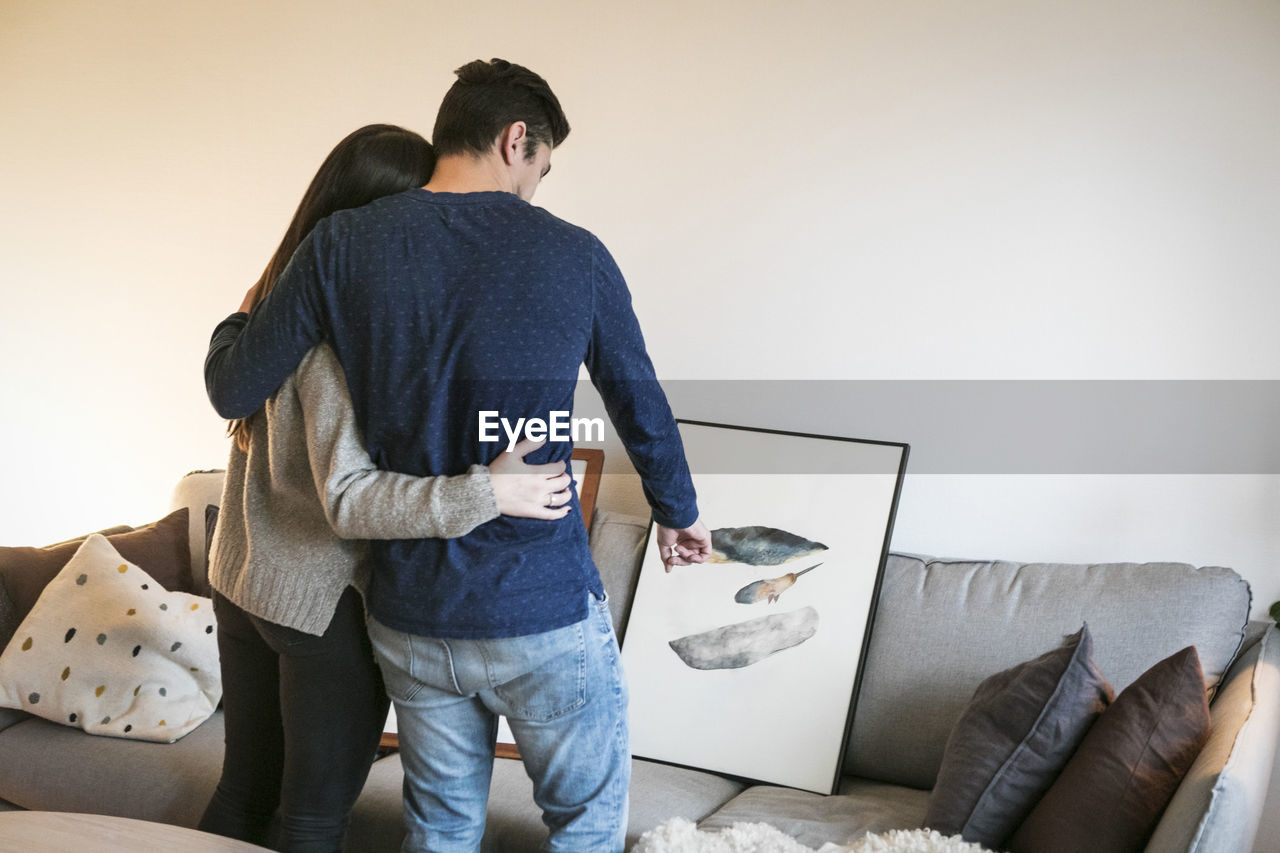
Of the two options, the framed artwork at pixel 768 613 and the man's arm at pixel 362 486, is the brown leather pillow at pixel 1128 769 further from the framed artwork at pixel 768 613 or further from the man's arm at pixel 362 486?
the man's arm at pixel 362 486

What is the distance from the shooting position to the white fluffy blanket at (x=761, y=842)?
1.53 meters

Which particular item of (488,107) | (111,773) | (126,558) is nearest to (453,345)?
(488,107)

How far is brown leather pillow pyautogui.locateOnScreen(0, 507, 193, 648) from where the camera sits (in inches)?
97.6

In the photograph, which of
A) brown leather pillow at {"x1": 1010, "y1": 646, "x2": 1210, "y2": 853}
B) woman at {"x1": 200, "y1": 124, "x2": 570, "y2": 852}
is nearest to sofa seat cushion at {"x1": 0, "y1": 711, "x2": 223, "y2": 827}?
woman at {"x1": 200, "y1": 124, "x2": 570, "y2": 852}

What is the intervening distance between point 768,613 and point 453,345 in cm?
128

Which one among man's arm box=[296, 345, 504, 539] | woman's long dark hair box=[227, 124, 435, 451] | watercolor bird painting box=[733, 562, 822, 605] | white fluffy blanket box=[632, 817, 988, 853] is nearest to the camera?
man's arm box=[296, 345, 504, 539]

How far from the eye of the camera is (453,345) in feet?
4.03

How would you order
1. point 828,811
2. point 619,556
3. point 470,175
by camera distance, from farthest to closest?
point 619,556 → point 828,811 → point 470,175

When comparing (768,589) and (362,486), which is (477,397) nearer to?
(362,486)

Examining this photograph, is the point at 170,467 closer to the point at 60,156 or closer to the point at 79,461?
the point at 79,461

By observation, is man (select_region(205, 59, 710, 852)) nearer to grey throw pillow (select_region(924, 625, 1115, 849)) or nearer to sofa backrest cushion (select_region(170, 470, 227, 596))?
grey throw pillow (select_region(924, 625, 1115, 849))

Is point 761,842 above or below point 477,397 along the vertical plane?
below

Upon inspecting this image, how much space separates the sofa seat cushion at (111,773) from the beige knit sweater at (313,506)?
786 millimetres

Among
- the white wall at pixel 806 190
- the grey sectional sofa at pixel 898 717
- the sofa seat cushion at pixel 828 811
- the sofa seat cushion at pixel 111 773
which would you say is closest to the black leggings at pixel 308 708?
the grey sectional sofa at pixel 898 717
